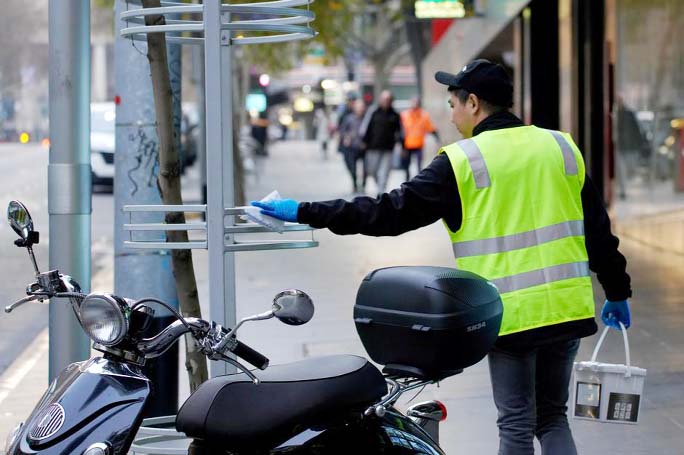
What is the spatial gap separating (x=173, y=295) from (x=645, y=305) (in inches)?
189

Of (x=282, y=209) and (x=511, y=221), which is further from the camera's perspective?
(x=511, y=221)

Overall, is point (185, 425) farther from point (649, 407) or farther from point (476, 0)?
point (476, 0)

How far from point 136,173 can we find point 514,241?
245 centimetres

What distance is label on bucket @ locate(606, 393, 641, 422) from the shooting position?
4441 millimetres

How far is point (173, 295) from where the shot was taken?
241 inches

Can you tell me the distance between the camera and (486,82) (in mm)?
4242

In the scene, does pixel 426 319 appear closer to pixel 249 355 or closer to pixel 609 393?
pixel 249 355

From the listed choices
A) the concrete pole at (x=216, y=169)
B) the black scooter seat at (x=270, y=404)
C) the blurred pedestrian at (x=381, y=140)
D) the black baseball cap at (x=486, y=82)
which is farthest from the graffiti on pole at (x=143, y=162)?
the blurred pedestrian at (x=381, y=140)

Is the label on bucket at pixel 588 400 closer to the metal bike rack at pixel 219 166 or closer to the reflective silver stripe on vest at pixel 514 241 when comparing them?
the reflective silver stripe on vest at pixel 514 241

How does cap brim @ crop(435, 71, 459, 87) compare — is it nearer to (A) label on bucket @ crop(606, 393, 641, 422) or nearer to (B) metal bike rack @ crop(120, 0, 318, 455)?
(B) metal bike rack @ crop(120, 0, 318, 455)

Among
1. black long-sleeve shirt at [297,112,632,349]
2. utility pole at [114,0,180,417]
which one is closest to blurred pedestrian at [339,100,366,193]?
utility pole at [114,0,180,417]

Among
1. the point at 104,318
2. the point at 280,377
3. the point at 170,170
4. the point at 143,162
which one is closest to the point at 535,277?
A: the point at 280,377

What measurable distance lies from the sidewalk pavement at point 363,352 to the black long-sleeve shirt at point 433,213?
5.69 ft

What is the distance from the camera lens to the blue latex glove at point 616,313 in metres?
4.54
